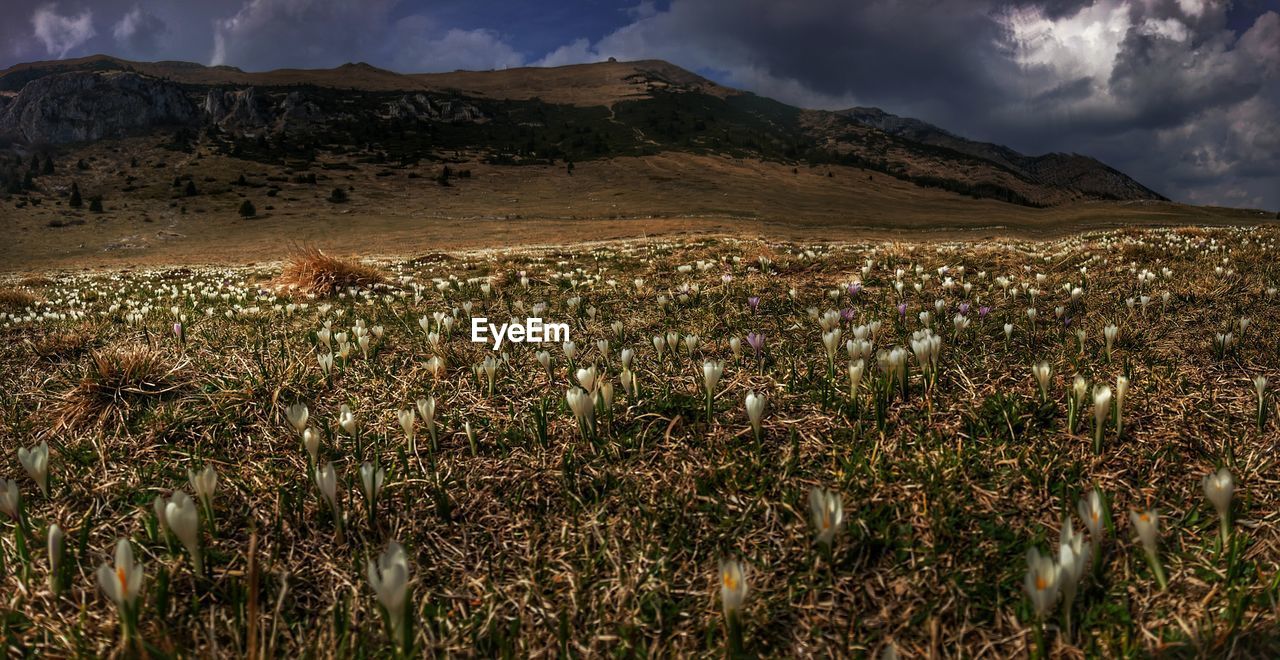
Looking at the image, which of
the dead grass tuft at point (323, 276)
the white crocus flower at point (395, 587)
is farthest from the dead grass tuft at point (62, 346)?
the white crocus flower at point (395, 587)

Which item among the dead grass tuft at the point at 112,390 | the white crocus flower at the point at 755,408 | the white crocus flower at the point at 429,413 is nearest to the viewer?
the white crocus flower at the point at 755,408

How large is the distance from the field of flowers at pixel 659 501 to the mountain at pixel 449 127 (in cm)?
8815

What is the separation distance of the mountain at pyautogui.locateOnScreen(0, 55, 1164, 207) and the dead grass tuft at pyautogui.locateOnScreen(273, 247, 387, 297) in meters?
81.9

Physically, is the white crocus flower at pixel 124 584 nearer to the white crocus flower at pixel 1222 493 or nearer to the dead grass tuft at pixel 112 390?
the dead grass tuft at pixel 112 390

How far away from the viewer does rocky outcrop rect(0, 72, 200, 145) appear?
104 metres

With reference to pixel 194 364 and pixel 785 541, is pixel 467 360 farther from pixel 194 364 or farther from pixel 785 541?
pixel 785 541

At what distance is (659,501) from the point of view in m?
2.22

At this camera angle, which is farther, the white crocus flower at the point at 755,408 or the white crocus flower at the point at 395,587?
the white crocus flower at the point at 755,408

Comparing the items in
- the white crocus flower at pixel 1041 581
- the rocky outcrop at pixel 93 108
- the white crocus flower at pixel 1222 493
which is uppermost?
the rocky outcrop at pixel 93 108

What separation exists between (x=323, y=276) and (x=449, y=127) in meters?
121

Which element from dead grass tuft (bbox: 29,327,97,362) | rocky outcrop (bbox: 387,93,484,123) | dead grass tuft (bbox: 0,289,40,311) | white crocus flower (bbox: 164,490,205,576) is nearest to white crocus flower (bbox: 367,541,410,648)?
white crocus flower (bbox: 164,490,205,576)

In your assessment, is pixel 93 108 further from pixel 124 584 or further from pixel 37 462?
pixel 124 584

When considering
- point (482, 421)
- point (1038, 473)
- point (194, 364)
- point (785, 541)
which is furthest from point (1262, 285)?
point (194, 364)

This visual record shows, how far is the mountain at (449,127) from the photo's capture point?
305ft
